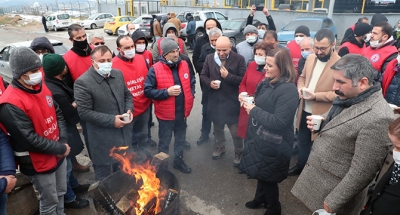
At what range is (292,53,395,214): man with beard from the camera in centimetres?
206

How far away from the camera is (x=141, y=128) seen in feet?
15.1

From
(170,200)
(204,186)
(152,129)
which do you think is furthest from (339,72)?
(152,129)

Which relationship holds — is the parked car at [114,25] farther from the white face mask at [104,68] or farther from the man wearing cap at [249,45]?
the white face mask at [104,68]

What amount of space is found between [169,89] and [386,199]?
2832 millimetres

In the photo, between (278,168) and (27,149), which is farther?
(278,168)

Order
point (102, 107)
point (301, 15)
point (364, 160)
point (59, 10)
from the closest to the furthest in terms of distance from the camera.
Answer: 1. point (364, 160)
2. point (102, 107)
3. point (301, 15)
4. point (59, 10)

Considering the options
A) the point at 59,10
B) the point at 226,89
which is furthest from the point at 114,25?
the point at 59,10

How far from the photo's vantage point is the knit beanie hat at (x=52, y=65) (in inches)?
126

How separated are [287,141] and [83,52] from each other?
3369 mm

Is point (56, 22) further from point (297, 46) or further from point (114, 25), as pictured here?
point (297, 46)

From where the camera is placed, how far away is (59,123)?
123 inches

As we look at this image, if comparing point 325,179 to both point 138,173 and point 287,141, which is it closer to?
point 287,141

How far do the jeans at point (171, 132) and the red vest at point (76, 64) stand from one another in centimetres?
144

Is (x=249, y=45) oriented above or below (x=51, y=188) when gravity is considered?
above
